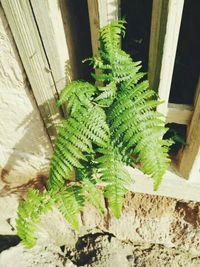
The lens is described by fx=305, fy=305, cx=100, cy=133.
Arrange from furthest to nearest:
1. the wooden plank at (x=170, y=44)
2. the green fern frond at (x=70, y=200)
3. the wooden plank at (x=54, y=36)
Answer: the green fern frond at (x=70, y=200) < the wooden plank at (x=54, y=36) < the wooden plank at (x=170, y=44)

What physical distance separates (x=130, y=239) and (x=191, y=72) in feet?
6.13

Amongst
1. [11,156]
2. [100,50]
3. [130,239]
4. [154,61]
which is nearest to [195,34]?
[154,61]

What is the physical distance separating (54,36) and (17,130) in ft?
3.20

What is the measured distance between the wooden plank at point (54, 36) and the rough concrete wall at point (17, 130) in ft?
0.63

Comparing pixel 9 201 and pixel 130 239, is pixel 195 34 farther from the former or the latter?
pixel 9 201

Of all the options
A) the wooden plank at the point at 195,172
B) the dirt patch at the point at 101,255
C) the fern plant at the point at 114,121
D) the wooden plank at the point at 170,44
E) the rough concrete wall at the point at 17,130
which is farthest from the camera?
the dirt patch at the point at 101,255

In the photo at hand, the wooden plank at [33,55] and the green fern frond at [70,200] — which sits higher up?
the wooden plank at [33,55]

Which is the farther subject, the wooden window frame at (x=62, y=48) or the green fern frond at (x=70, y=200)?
the green fern frond at (x=70, y=200)

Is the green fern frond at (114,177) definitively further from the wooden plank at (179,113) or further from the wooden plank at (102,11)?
the wooden plank at (102,11)

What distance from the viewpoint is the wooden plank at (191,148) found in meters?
1.89

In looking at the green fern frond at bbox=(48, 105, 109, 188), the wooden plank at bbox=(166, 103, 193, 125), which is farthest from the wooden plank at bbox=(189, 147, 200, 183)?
the green fern frond at bbox=(48, 105, 109, 188)

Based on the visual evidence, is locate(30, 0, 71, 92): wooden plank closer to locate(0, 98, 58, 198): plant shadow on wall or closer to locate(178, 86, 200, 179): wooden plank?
locate(0, 98, 58, 198): plant shadow on wall

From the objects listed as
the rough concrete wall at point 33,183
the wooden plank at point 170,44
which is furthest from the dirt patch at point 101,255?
the wooden plank at point 170,44

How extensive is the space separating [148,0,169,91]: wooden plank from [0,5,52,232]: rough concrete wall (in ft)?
2.49
